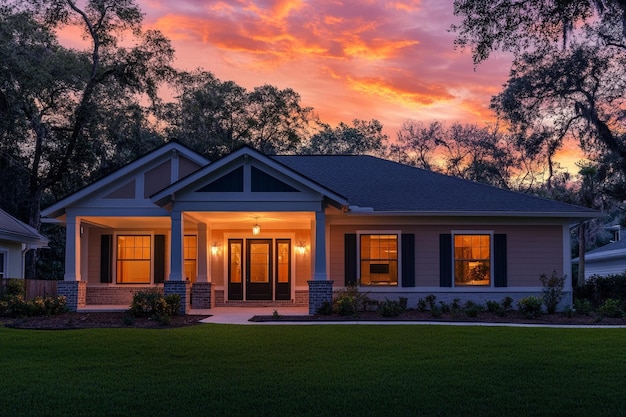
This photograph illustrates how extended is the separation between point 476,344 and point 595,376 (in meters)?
3.00

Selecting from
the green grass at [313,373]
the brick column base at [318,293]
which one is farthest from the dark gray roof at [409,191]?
the green grass at [313,373]

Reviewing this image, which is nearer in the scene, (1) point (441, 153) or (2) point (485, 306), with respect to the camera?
(2) point (485, 306)

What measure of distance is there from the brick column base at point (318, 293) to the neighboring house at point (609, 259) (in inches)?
693

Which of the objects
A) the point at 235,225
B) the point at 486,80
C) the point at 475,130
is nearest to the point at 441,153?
the point at 475,130

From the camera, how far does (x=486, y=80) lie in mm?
30844

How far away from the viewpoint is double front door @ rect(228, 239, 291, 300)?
22.3 meters

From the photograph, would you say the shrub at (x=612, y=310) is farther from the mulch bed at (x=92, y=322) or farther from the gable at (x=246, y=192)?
the mulch bed at (x=92, y=322)

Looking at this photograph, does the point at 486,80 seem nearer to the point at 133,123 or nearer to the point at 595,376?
the point at 133,123

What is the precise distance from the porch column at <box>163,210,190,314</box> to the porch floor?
2.52ft

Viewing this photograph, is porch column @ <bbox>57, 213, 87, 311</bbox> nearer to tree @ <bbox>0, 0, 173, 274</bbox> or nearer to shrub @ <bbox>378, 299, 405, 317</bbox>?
shrub @ <bbox>378, 299, 405, 317</bbox>

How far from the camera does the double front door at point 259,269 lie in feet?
73.0

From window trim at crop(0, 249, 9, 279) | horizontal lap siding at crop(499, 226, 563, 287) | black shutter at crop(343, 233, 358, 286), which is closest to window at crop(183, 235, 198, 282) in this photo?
black shutter at crop(343, 233, 358, 286)

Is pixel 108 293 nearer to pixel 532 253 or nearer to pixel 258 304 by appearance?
pixel 258 304

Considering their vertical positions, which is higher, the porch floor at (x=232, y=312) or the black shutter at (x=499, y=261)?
the black shutter at (x=499, y=261)
